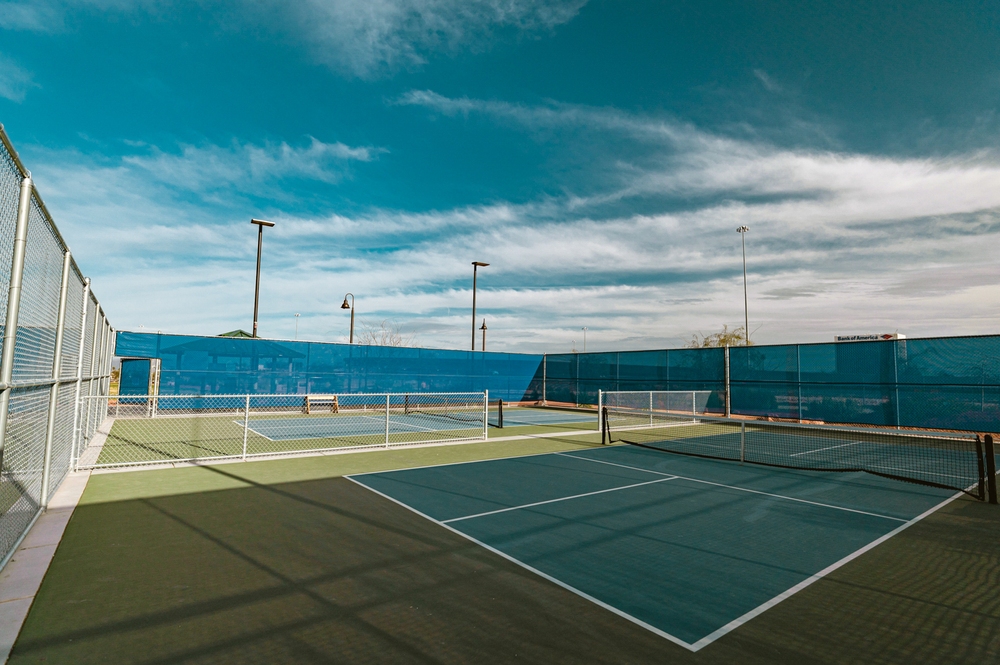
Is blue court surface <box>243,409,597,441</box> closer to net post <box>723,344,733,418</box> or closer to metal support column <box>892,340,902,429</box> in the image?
net post <box>723,344,733,418</box>

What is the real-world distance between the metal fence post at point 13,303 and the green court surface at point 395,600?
5.90ft

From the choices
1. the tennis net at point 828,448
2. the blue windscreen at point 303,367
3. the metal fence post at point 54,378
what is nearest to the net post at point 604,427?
the tennis net at point 828,448

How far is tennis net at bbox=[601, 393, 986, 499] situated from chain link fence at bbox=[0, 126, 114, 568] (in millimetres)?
10933

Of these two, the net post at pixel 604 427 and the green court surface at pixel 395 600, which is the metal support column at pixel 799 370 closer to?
the net post at pixel 604 427

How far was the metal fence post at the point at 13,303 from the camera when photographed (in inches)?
182

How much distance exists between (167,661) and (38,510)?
5333 millimetres

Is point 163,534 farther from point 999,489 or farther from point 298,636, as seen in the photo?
point 999,489

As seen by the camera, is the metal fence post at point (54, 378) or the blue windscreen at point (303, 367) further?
the blue windscreen at point (303, 367)

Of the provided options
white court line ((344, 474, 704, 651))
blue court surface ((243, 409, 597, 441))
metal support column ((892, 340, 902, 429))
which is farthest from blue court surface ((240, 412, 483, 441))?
metal support column ((892, 340, 902, 429))

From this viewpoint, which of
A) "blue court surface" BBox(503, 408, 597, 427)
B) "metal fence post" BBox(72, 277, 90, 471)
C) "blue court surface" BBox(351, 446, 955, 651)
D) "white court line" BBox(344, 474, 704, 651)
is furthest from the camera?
"blue court surface" BBox(503, 408, 597, 427)

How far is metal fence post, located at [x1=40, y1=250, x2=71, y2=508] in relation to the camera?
23.0 feet

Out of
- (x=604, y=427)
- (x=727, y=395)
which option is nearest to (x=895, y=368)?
(x=727, y=395)

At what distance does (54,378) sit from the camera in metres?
6.87

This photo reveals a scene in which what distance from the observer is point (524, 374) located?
32906 millimetres
